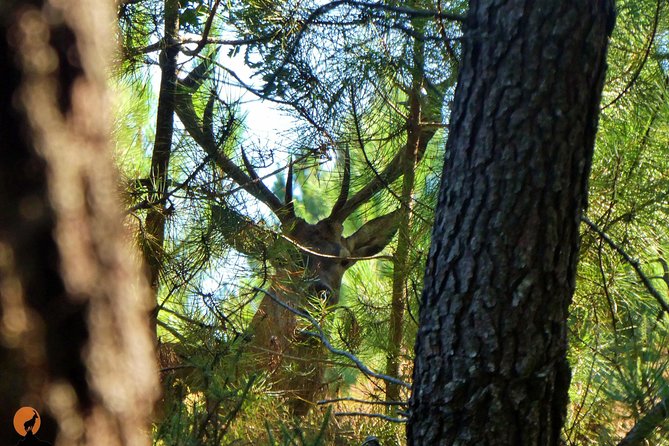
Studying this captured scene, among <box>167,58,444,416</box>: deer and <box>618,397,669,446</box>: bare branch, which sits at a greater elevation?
<box>167,58,444,416</box>: deer

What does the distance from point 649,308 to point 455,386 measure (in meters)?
1.21

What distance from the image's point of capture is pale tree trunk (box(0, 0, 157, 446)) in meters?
0.36

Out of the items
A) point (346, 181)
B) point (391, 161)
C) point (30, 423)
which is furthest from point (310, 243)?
point (30, 423)

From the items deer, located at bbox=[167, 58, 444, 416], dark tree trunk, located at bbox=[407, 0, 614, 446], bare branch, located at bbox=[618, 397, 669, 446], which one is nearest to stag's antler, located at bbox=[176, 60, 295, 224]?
deer, located at bbox=[167, 58, 444, 416]

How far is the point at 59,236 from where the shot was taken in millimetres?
359

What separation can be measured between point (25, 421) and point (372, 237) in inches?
107

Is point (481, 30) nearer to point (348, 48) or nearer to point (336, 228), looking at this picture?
point (348, 48)

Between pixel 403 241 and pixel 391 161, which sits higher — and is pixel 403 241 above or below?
below

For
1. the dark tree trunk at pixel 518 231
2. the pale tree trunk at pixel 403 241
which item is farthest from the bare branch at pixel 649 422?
the pale tree trunk at pixel 403 241

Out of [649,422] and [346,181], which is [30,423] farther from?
[346,181]

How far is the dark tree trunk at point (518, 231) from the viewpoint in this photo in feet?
3.62

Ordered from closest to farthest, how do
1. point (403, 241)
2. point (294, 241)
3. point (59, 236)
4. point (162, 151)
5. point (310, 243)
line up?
point (59, 236), point (162, 151), point (403, 241), point (294, 241), point (310, 243)

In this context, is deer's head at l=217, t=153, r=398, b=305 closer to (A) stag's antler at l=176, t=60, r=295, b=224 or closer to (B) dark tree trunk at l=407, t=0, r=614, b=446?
(A) stag's antler at l=176, t=60, r=295, b=224

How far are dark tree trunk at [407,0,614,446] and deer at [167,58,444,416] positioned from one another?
0.62m
